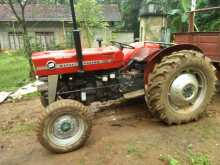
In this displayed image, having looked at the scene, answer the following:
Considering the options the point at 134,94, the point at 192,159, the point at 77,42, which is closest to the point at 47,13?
the point at 134,94

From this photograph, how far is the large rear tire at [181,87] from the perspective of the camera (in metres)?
3.80

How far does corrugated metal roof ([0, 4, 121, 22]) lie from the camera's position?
17.6 meters

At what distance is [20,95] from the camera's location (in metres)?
6.53

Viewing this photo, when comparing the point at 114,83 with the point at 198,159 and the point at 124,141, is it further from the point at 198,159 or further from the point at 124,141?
the point at 198,159

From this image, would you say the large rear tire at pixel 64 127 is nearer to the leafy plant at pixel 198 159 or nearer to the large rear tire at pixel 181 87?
the large rear tire at pixel 181 87

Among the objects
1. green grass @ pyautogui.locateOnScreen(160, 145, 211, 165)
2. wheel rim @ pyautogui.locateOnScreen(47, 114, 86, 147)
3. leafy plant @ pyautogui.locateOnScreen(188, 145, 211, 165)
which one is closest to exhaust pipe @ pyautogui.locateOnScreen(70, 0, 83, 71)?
wheel rim @ pyautogui.locateOnScreen(47, 114, 86, 147)

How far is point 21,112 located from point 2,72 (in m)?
5.56

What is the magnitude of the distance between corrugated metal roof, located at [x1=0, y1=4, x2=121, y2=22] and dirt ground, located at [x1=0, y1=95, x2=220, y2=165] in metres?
13.5

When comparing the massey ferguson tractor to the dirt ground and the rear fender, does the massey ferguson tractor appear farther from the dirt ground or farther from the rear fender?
the dirt ground

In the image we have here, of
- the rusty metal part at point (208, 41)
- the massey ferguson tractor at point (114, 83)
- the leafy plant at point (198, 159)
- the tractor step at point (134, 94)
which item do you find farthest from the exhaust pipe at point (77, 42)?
the rusty metal part at point (208, 41)

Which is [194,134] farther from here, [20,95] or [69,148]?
[20,95]

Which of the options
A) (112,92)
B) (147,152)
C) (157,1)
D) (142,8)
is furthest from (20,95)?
(142,8)

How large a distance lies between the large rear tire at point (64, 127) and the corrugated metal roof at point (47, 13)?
47.3 ft

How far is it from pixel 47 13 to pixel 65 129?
1635 cm
